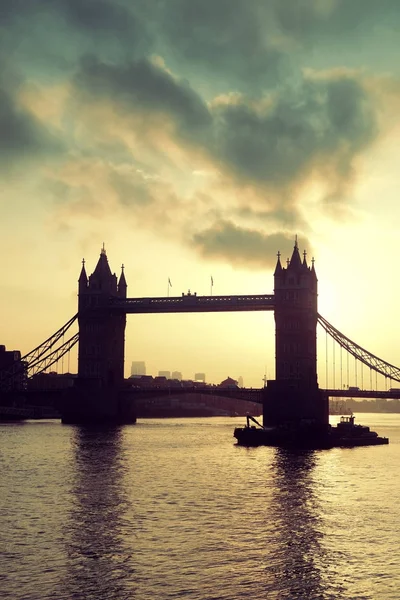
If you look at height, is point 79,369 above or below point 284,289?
below

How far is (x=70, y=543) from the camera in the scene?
41438mm

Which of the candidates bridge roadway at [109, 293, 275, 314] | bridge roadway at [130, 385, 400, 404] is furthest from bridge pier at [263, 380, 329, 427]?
bridge roadway at [109, 293, 275, 314]

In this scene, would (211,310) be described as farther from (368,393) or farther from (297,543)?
(297,543)

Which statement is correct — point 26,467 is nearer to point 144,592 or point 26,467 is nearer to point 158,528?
point 158,528

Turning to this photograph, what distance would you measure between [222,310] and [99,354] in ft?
93.7

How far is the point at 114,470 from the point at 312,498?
893 inches

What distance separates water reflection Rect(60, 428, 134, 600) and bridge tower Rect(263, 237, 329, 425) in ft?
230

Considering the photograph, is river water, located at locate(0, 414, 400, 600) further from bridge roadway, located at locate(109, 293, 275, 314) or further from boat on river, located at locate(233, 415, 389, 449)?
bridge roadway, located at locate(109, 293, 275, 314)

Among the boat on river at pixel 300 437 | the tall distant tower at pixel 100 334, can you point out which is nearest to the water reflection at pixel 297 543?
the boat on river at pixel 300 437

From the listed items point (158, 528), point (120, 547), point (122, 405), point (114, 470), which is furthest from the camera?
point (122, 405)

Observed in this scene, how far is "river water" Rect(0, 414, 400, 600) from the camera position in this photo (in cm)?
3406

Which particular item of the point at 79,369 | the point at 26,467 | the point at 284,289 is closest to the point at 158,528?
the point at 26,467

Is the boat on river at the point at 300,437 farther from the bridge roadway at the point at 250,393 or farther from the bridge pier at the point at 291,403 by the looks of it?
the bridge roadway at the point at 250,393

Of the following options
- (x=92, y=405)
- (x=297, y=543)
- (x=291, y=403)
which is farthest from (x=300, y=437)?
(x=297, y=543)
